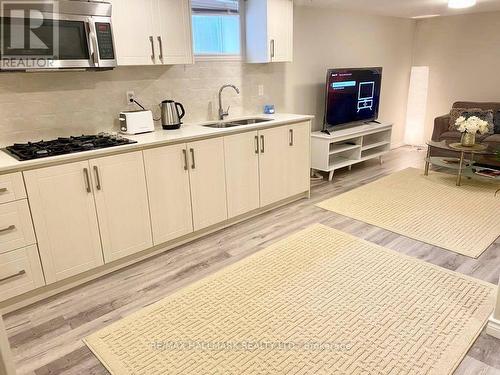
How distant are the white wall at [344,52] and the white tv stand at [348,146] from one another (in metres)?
0.45

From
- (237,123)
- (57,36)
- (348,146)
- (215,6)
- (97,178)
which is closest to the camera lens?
(57,36)

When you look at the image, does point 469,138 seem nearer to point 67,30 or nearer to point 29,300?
point 67,30

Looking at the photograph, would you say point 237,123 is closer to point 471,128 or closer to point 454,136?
point 471,128

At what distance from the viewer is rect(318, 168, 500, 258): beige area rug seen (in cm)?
307

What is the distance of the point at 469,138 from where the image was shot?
4.12 m

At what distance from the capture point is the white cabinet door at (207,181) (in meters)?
2.96

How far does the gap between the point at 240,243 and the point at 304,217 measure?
2.68 ft

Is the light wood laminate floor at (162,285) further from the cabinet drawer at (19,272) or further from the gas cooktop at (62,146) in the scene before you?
the gas cooktop at (62,146)

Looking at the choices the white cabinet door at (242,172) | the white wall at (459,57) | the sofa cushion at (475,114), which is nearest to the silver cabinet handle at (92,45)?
the white cabinet door at (242,172)

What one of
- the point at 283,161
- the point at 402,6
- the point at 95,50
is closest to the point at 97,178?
the point at 95,50

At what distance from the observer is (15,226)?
218 centimetres

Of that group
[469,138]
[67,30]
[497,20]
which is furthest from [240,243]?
[497,20]

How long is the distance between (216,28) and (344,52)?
2206 millimetres

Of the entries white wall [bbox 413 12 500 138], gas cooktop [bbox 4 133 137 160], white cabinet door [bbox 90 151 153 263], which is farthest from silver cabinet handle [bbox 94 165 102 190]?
white wall [bbox 413 12 500 138]
